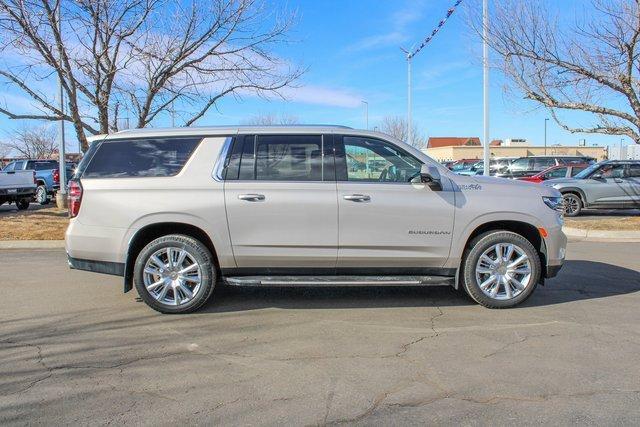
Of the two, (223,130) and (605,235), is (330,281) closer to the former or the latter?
(223,130)

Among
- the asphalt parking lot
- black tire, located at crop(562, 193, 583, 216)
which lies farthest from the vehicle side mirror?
black tire, located at crop(562, 193, 583, 216)

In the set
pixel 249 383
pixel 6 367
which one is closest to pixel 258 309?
pixel 249 383

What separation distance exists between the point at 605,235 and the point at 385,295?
7.88 meters

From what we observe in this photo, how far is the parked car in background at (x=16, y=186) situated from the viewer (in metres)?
16.9

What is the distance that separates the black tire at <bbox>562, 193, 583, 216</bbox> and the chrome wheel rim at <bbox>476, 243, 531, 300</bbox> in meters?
11.0

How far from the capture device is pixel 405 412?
344cm

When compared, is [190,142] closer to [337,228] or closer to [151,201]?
[151,201]

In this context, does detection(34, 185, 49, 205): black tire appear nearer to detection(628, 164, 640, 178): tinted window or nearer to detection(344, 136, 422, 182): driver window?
detection(344, 136, 422, 182): driver window

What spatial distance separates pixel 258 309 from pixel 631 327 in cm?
367

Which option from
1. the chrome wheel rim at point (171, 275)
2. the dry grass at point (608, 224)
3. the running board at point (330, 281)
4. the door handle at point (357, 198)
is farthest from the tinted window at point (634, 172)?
the chrome wheel rim at point (171, 275)

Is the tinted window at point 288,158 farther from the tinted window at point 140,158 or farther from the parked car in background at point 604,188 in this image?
the parked car in background at point 604,188

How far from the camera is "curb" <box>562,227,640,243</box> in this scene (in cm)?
1155

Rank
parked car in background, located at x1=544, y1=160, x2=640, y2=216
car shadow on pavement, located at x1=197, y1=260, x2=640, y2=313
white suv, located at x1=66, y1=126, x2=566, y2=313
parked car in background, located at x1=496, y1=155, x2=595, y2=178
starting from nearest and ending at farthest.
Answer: white suv, located at x1=66, y1=126, x2=566, y2=313, car shadow on pavement, located at x1=197, y1=260, x2=640, y2=313, parked car in background, located at x1=544, y1=160, x2=640, y2=216, parked car in background, located at x1=496, y1=155, x2=595, y2=178

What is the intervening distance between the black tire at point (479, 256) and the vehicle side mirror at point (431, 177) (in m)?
0.72
